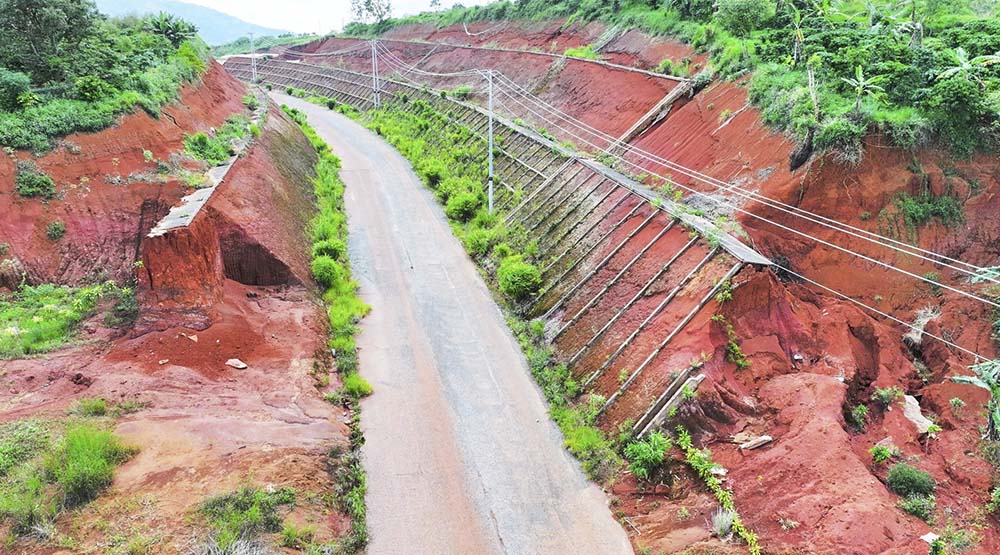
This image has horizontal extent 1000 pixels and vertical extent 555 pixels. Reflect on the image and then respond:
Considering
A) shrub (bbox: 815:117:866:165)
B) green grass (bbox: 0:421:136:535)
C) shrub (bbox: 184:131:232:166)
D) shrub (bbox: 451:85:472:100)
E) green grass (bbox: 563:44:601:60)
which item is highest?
green grass (bbox: 563:44:601:60)

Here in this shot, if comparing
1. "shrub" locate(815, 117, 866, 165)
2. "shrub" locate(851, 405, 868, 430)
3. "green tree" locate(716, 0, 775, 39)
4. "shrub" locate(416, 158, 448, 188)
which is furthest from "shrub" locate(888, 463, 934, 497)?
"shrub" locate(416, 158, 448, 188)

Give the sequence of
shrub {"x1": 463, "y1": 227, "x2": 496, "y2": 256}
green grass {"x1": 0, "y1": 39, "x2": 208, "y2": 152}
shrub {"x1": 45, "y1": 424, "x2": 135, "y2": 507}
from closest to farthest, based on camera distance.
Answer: shrub {"x1": 45, "y1": 424, "x2": 135, "y2": 507}, green grass {"x1": 0, "y1": 39, "x2": 208, "y2": 152}, shrub {"x1": 463, "y1": 227, "x2": 496, "y2": 256}

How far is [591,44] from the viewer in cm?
3725

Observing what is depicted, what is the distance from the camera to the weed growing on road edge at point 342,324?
1230cm

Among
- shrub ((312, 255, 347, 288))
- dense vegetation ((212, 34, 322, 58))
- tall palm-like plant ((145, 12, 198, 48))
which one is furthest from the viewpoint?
dense vegetation ((212, 34, 322, 58))

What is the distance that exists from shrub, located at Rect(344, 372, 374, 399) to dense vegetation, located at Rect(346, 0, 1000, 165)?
1515 centimetres

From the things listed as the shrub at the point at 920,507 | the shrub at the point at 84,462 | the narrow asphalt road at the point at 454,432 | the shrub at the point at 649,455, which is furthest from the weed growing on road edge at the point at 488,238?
the shrub at the point at 84,462

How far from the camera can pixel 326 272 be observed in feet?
70.6

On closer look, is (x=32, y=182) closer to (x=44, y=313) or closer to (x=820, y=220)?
Result: (x=44, y=313)

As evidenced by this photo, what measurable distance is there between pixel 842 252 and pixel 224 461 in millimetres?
16990

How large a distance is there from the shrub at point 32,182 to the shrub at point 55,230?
3.34 feet

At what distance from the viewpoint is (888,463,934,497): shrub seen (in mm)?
10930

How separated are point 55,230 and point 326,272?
8.37 m

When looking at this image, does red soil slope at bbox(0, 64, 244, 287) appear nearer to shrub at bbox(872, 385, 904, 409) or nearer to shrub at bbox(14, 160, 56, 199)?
shrub at bbox(14, 160, 56, 199)
